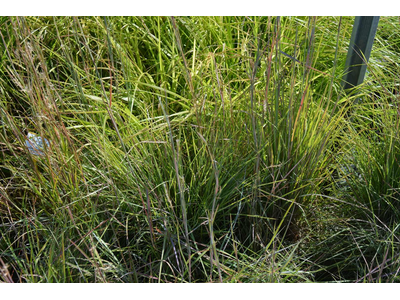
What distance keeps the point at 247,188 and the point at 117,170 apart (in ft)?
1.62

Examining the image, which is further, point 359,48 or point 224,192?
point 359,48

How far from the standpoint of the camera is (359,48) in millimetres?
1876

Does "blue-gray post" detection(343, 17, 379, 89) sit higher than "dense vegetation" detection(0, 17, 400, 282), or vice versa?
"blue-gray post" detection(343, 17, 379, 89)

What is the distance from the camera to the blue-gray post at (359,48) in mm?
1812

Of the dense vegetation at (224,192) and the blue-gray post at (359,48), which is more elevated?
the blue-gray post at (359,48)

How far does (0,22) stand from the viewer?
227 centimetres

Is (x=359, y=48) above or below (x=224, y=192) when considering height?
above

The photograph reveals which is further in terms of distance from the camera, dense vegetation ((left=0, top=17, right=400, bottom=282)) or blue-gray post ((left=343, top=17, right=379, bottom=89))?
Result: blue-gray post ((left=343, top=17, right=379, bottom=89))

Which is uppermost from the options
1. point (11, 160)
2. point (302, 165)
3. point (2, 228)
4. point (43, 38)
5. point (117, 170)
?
point (43, 38)

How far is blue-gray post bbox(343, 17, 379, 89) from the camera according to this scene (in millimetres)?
1812

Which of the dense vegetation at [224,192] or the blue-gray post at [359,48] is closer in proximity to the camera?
the dense vegetation at [224,192]

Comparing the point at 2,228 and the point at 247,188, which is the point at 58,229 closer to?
the point at 2,228

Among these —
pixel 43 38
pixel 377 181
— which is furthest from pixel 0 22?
pixel 377 181

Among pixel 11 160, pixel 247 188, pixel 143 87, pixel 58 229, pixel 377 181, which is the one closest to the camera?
pixel 58 229
